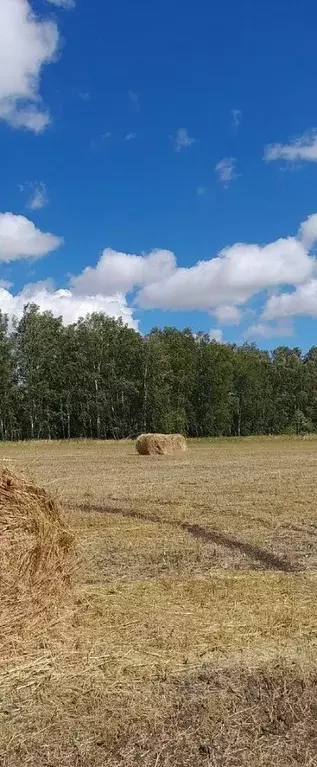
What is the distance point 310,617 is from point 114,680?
2.14 metres

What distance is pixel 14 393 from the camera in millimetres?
62344

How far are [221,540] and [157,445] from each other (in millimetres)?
22188

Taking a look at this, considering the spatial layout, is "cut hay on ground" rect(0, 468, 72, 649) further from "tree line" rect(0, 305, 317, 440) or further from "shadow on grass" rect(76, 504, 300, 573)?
"tree line" rect(0, 305, 317, 440)

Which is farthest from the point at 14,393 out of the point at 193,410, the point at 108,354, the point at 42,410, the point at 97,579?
the point at 97,579

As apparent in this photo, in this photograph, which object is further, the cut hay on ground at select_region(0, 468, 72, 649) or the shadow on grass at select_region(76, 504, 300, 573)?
the shadow on grass at select_region(76, 504, 300, 573)

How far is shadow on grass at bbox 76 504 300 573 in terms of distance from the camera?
322 inches

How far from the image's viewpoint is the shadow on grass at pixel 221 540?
818 centimetres

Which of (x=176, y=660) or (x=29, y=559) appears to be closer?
(x=176, y=660)

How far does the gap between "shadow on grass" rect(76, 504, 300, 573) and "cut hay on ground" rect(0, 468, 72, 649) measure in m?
2.99

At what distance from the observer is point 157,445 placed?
3177cm

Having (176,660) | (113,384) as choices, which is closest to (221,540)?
(176,660)

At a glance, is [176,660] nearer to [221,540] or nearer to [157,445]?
[221,540]

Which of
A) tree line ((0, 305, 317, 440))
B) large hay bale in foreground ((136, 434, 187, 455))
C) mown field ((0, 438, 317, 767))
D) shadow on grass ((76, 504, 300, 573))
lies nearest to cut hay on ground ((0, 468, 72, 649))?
mown field ((0, 438, 317, 767))

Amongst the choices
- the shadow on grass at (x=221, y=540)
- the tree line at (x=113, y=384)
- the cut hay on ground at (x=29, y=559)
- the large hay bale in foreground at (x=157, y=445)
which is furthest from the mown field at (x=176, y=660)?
the tree line at (x=113, y=384)
